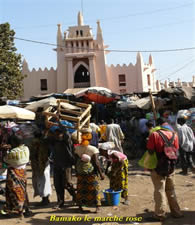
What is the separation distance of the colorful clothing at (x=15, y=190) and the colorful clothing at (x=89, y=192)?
89cm

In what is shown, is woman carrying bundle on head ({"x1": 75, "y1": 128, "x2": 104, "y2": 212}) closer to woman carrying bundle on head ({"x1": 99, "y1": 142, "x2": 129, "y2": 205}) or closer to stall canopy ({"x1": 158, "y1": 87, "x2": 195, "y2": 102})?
woman carrying bundle on head ({"x1": 99, "y1": 142, "x2": 129, "y2": 205})

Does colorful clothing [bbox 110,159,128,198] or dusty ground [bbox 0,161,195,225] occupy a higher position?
colorful clothing [bbox 110,159,128,198]

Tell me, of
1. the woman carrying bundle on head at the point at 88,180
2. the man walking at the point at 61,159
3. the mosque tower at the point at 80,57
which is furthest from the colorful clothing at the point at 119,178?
the mosque tower at the point at 80,57

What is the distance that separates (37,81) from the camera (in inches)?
1238

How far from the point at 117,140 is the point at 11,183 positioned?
468 cm

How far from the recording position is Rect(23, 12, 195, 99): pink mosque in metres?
30.3

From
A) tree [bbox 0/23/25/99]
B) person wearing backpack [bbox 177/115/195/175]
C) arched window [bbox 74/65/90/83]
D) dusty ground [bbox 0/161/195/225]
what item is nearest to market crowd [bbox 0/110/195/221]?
dusty ground [bbox 0/161/195/225]

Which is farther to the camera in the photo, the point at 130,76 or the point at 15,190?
the point at 130,76

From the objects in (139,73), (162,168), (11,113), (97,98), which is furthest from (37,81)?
(162,168)

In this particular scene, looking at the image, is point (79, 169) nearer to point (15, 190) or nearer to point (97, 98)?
point (15, 190)

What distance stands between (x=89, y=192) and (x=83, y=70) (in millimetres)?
28177

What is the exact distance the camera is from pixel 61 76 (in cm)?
3089

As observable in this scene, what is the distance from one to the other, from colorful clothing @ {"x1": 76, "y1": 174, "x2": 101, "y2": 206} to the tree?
1726 centimetres

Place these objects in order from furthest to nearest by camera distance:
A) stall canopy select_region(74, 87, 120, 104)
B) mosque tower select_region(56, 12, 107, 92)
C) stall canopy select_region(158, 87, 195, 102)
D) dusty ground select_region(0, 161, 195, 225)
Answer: mosque tower select_region(56, 12, 107, 92) → stall canopy select_region(74, 87, 120, 104) → stall canopy select_region(158, 87, 195, 102) → dusty ground select_region(0, 161, 195, 225)
